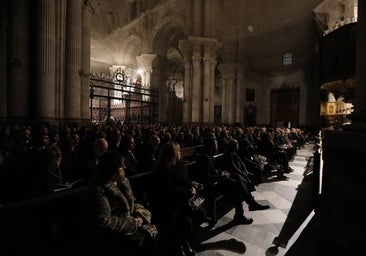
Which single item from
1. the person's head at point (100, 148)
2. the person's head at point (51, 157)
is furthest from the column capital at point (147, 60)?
the person's head at point (51, 157)

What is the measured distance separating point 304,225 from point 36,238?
420cm

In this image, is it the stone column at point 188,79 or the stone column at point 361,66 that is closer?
the stone column at point 361,66

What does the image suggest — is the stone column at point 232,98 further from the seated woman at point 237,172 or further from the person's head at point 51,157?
the person's head at point 51,157

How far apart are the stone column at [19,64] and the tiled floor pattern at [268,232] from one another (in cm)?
885

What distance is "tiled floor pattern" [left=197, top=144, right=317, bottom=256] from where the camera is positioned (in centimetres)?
356

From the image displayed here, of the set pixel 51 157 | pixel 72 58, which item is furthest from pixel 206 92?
pixel 51 157

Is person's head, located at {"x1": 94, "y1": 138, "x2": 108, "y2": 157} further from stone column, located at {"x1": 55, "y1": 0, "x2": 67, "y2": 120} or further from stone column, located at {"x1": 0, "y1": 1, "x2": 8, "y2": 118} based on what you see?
stone column, located at {"x1": 0, "y1": 1, "x2": 8, "y2": 118}

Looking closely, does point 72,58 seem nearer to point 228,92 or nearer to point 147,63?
point 147,63

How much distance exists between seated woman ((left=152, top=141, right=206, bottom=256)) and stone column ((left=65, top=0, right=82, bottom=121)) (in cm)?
880

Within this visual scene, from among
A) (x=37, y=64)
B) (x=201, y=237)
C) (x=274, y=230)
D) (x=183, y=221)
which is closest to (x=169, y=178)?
(x=183, y=221)

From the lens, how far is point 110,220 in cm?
230

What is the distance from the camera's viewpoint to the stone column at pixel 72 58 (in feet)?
34.8

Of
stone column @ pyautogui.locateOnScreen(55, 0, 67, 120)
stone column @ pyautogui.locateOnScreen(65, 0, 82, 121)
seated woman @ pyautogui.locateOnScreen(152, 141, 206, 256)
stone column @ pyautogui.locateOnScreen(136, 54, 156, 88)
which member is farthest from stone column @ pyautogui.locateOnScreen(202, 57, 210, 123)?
seated woman @ pyautogui.locateOnScreen(152, 141, 206, 256)

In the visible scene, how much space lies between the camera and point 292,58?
28.3 m
